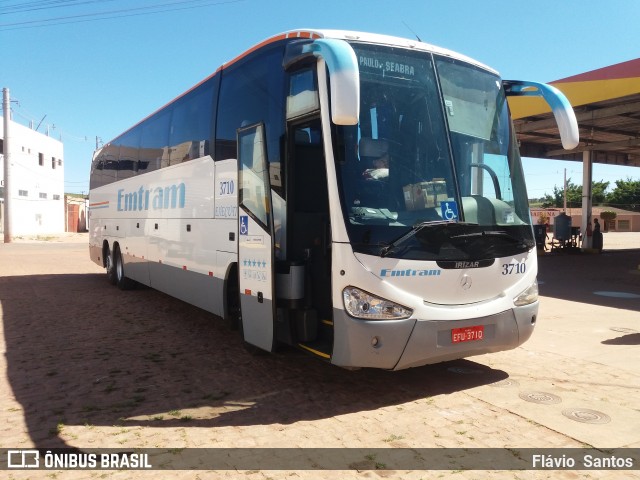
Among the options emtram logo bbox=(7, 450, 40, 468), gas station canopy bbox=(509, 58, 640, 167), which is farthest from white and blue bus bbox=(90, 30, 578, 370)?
gas station canopy bbox=(509, 58, 640, 167)

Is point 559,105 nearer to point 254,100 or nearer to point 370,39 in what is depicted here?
point 370,39

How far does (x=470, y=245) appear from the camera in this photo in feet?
16.2

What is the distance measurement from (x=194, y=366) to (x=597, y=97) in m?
14.0

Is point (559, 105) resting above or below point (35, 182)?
below

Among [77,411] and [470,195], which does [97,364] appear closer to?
[77,411]

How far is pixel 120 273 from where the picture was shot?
42.7 ft

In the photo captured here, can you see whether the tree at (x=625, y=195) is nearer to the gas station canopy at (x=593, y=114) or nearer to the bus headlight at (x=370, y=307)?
the gas station canopy at (x=593, y=114)

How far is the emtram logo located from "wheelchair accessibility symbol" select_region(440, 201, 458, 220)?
12.8ft

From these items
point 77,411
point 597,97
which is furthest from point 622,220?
point 77,411

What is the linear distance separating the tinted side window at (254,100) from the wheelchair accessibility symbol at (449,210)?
172 cm

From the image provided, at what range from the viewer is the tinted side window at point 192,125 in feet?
24.6

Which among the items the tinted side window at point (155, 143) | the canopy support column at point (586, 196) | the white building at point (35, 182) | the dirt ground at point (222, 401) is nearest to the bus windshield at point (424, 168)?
the dirt ground at point (222, 401)

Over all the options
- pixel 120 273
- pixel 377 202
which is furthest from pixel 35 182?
pixel 377 202

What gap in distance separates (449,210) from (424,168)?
46cm
